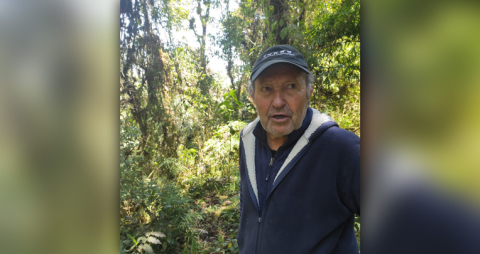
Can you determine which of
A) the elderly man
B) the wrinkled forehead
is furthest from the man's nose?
the wrinkled forehead

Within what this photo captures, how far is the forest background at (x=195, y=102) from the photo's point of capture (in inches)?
126

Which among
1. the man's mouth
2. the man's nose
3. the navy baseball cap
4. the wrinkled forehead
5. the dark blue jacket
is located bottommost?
the dark blue jacket

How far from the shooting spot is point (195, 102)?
4.65m

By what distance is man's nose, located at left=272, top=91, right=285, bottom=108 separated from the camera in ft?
4.89

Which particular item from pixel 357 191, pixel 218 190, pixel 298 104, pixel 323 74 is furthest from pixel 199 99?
pixel 357 191

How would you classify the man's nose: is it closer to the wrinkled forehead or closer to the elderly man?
the elderly man

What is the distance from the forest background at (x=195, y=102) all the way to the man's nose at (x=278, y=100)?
1.84 metres

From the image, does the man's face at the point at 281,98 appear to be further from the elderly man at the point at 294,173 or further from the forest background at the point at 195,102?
the forest background at the point at 195,102

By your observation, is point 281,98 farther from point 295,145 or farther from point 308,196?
point 308,196

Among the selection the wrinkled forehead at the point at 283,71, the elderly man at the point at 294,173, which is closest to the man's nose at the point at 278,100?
the elderly man at the point at 294,173

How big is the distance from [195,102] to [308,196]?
3658 mm

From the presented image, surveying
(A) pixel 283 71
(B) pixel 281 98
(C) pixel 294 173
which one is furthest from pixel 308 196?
(A) pixel 283 71
